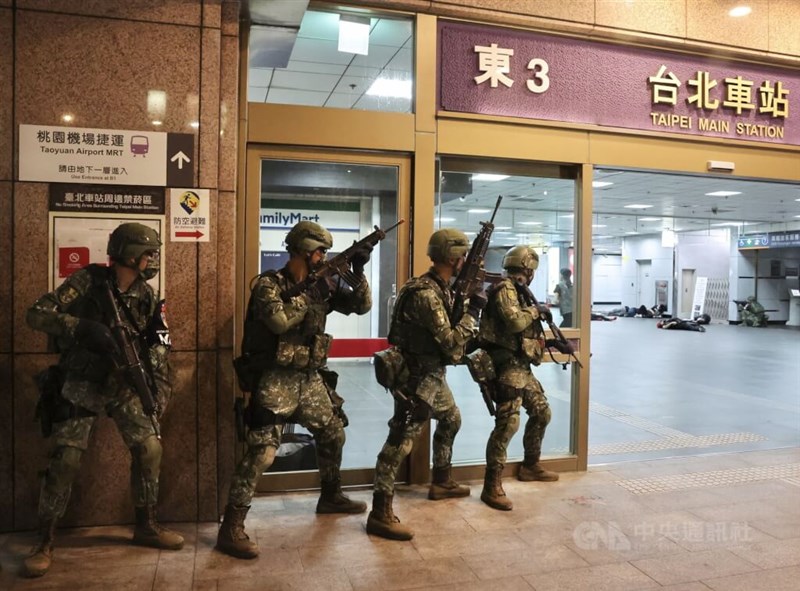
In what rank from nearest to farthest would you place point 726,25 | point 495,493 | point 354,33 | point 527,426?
point 495,493
point 354,33
point 527,426
point 726,25

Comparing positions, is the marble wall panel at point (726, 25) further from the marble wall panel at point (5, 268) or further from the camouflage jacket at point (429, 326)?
the marble wall panel at point (5, 268)

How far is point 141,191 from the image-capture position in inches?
140

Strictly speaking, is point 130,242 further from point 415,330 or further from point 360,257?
point 415,330

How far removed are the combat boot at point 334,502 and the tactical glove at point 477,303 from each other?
1.33 meters

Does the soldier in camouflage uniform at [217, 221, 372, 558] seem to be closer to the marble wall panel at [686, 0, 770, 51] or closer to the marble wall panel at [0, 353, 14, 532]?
A: the marble wall panel at [0, 353, 14, 532]

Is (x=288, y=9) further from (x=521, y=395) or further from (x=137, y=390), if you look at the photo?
(x=521, y=395)

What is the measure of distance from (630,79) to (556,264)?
1509mm

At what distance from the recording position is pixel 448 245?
3.71m

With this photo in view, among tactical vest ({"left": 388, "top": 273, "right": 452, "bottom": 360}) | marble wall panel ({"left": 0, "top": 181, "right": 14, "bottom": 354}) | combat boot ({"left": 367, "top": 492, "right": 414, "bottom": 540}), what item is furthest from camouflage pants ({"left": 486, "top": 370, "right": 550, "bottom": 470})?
marble wall panel ({"left": 0, "top": 181, "right": 14, "bottom": 354})

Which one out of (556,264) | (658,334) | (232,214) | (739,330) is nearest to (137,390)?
(232,214)

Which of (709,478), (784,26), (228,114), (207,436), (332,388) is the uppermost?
(784,26)

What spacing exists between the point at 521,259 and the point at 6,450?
3253 millimetres

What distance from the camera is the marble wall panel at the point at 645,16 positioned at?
4648mm
